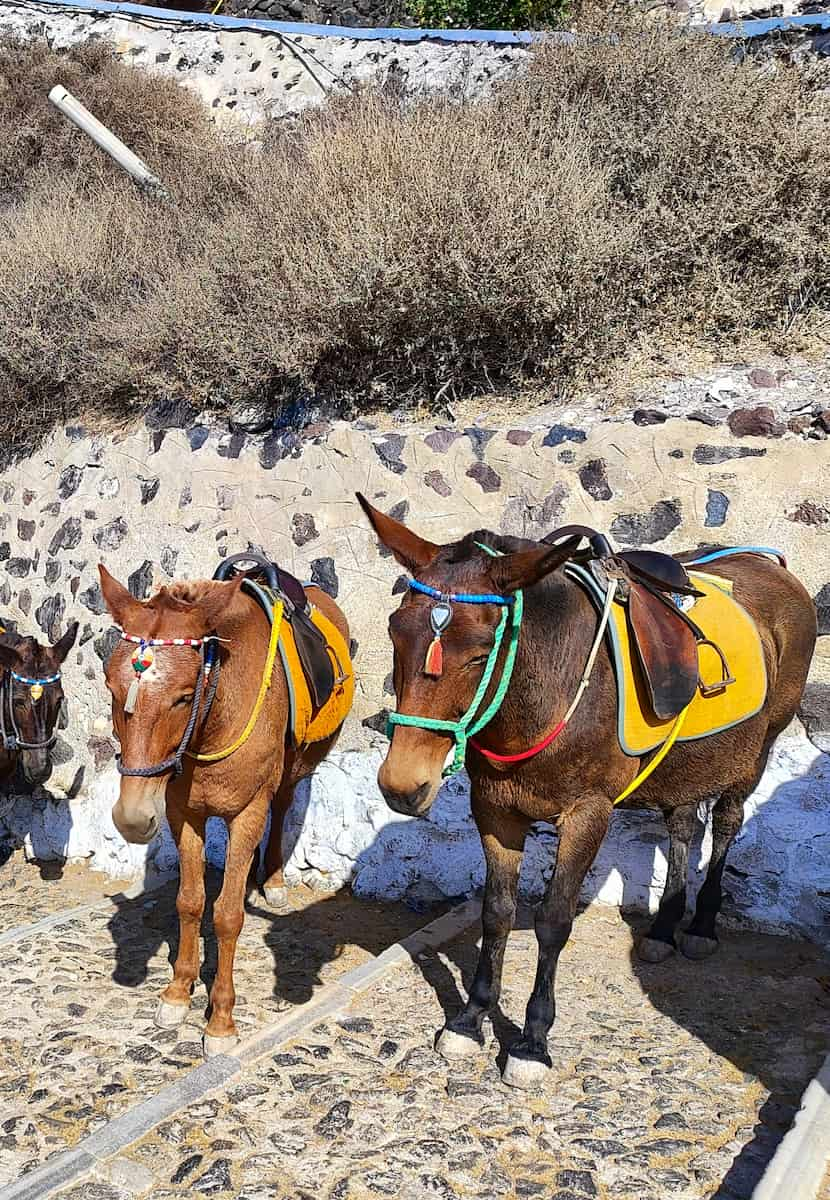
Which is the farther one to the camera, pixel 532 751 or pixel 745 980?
pixel 745 980

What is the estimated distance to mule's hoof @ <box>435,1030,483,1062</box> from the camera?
3785mm

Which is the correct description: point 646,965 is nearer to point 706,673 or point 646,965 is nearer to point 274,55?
point 706,673

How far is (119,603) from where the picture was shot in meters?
3.60

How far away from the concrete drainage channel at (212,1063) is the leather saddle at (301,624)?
1.27 meters

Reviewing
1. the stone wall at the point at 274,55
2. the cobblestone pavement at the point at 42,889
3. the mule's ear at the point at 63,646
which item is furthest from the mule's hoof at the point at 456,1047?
the stone wall at the point at 274,55

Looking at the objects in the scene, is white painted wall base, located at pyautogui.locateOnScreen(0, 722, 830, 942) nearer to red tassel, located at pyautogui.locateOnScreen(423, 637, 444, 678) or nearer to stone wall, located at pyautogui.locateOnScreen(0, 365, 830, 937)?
stone wall, located at pyautogui.locateOnScreen(0, 365, 830, 937)

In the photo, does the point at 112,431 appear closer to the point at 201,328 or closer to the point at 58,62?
the point at 201,328

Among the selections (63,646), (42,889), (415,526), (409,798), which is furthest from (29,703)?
(409,798)

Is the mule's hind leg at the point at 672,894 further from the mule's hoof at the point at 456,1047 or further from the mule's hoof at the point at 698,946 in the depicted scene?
the mule's hoof at the point at 456,1047

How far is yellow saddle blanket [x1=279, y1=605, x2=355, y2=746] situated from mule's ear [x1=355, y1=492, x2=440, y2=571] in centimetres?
122

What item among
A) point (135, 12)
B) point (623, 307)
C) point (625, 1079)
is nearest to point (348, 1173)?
point (625, 1079)

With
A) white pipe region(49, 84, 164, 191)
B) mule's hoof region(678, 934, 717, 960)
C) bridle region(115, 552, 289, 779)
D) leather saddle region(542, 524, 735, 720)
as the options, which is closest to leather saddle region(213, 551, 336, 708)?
bridle region(115, 552, 289, 779)

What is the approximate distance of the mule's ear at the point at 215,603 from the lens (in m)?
3.61

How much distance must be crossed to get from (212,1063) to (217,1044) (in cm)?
22
